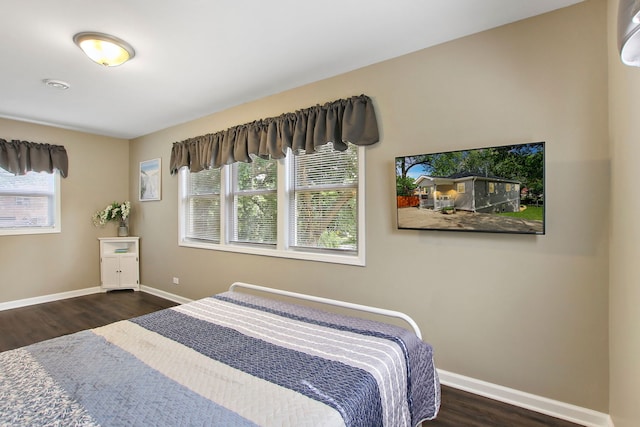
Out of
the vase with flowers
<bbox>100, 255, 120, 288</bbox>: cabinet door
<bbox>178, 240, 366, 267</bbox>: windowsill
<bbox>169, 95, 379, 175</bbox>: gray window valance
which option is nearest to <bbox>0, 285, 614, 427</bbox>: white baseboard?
<bbox>178, 240, 366, 267</bbox>: windowsill

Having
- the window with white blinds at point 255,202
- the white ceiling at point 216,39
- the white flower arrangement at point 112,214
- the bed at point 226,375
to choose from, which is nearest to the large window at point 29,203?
the white flower arrangement at point 112,214

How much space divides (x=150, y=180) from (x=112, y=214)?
823 mm

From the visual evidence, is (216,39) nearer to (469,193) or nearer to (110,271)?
(469,193)

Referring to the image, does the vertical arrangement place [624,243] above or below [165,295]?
above

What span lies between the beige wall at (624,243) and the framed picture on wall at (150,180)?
4872 mm

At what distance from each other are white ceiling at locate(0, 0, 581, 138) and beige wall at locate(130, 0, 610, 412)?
0.20m

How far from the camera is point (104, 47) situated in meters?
2.17

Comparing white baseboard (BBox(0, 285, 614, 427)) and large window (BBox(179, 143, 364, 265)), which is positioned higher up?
large window (BBox(179, 143, 364, 265))

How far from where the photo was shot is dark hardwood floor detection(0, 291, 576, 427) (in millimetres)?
1859

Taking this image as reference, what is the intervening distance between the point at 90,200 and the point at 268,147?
3.42m

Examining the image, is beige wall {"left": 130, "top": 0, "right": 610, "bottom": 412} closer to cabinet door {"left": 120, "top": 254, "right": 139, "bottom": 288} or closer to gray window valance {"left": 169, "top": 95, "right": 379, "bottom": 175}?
gray window valance {"left": 169, "top": 95, "right": 379, "bottom": 175}

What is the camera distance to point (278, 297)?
123 inches

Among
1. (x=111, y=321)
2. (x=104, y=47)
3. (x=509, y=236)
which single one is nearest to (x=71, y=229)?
(x=111, y=321)

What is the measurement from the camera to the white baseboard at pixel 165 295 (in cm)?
421
